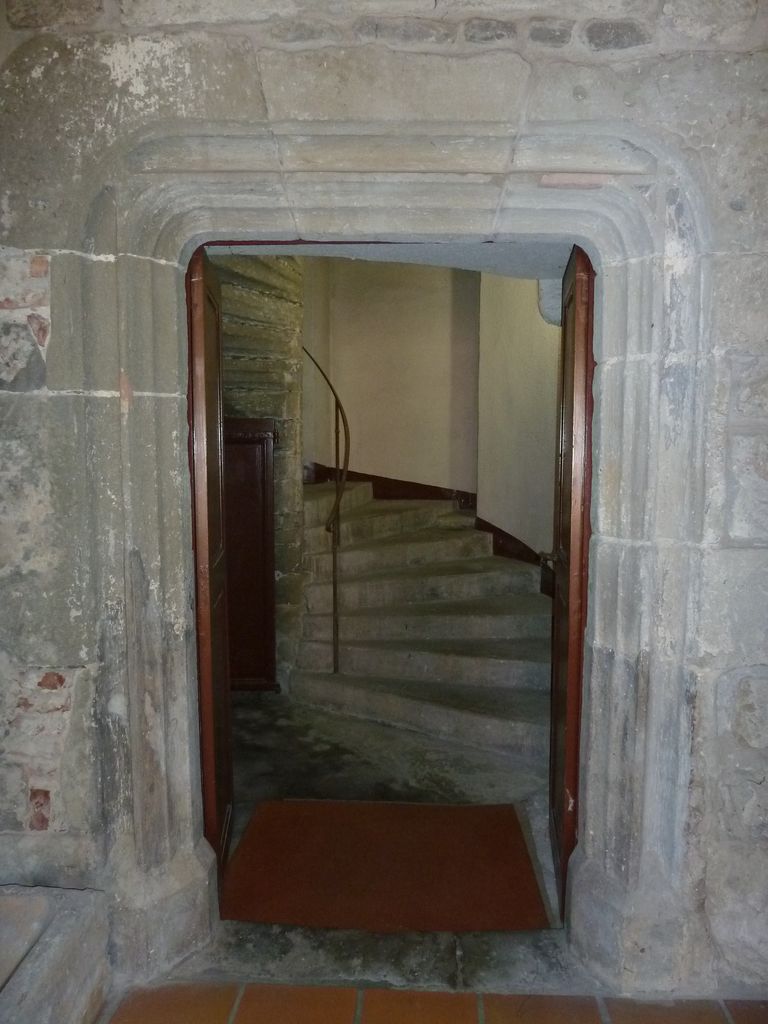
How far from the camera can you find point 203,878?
1976 millimetres

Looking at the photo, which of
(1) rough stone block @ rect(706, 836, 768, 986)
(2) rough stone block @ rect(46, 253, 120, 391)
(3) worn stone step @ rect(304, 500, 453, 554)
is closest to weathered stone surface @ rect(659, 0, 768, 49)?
(2) rough stone block @ rect(46, 253, 120, 391)

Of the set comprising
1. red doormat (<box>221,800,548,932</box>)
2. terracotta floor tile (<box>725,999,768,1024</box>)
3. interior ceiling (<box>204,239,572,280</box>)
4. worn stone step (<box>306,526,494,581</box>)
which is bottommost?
red doormat (<box>221,800,548,932</box>)

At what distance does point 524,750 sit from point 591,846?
1403 mm

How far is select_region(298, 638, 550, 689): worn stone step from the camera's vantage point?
12.3 ft

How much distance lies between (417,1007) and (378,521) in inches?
140

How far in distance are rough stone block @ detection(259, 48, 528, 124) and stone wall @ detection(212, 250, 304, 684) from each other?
7.45 ft

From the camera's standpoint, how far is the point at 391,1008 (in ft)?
5.84

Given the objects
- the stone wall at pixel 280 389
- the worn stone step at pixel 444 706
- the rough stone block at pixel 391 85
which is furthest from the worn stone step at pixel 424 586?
the rough stone block at pixel 391 85

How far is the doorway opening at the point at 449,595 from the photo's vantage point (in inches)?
79.7

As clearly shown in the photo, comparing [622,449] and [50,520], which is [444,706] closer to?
[622,449]

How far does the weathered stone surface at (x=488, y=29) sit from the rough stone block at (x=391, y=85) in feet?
0.14

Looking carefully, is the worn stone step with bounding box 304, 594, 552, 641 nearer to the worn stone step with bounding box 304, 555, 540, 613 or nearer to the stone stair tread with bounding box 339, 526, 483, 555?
the worn stone step with bounding box 304, 555, 540, 613

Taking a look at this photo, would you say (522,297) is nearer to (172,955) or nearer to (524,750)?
(524,750)

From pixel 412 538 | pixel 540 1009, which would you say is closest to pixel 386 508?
pixel 412 538
